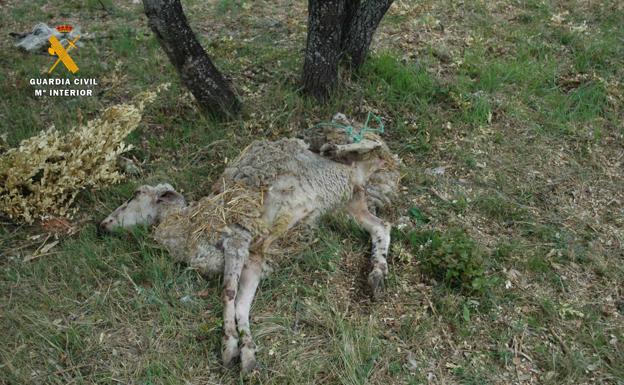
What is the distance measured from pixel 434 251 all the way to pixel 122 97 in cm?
314

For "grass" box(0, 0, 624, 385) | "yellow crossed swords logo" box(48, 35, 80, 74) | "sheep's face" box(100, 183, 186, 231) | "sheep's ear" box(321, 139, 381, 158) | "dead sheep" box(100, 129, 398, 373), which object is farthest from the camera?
"yellow crossed swords logo" box(48, 35, 80, 74)

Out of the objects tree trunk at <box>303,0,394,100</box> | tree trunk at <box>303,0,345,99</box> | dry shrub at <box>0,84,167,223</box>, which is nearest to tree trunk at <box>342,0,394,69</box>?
tree trunk at <box>303,0,394,100</box>

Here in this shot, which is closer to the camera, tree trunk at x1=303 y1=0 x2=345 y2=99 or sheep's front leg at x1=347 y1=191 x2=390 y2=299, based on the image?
→ sheep's front leg at x1=347 y1=191 x2=390 y2=299

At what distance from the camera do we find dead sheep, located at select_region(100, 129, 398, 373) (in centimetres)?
292

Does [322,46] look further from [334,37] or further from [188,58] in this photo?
[188,58]

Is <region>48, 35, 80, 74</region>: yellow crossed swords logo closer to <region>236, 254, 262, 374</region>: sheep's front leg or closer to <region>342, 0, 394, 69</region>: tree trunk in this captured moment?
<region>342, 0, 394, 69</region>: tree trunk

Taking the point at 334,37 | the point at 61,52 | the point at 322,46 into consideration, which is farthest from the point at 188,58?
the point at 61,52

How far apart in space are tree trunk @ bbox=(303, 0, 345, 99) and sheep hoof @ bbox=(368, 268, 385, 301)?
1974 millimetres

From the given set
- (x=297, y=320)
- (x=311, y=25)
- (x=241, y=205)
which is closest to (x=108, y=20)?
(x=311, y=25)

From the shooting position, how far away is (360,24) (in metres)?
4.45

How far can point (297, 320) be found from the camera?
9.41ft

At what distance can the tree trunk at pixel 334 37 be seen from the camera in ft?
13.5

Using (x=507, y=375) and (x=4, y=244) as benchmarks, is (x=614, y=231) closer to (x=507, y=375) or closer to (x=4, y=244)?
(x=507, y=375)

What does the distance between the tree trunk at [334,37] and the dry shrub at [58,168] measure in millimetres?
1551
